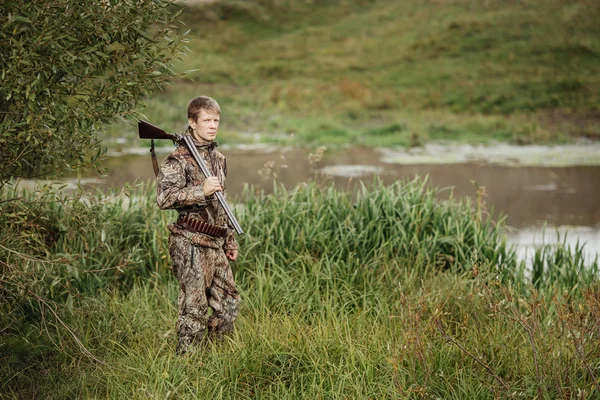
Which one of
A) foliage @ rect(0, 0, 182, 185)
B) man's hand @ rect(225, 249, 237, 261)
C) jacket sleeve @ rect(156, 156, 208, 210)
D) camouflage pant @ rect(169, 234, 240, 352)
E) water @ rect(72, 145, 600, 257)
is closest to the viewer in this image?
foliage @ rect(0, 0, 182, 185)

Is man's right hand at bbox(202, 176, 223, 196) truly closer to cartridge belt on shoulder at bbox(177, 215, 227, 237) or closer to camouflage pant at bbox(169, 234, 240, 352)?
cartridge belt on shoulder at bbox(177, 215, 227, 237)

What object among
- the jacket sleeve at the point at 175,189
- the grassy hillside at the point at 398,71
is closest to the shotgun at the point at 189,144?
the jacket sleeve at the point at 175,189

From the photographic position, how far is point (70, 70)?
13.3 feet

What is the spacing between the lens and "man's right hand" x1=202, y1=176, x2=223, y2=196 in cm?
400

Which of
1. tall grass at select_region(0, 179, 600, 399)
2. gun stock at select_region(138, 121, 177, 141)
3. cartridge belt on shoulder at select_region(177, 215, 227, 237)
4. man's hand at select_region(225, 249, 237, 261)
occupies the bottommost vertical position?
tall grass at select_region(0, 179, 600, 399)

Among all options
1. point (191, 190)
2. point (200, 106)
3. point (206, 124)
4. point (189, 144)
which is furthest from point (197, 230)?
point (200, 106)

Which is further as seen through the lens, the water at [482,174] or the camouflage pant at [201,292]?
the water at [482,174]

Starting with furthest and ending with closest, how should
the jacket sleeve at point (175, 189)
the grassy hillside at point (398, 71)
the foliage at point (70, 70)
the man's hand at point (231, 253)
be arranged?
the grassy hillside at point (398, 71) → the man's hand at point (231, 253) → the jacket sleeve at point (175, 189) → the foliage at point (70, 70)

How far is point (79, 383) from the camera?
4.35 metres

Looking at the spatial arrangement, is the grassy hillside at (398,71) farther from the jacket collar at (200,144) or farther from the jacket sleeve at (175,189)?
the jacket sleeve at (175,189)

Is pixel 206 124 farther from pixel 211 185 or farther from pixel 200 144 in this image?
pixel 211 185

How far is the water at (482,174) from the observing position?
1172 centimetres

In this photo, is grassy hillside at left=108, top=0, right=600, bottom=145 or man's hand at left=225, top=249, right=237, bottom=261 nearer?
man's hand at left=225, top=249, right=237, bottom=261

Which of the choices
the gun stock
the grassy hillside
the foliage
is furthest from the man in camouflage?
the grassy hillside
